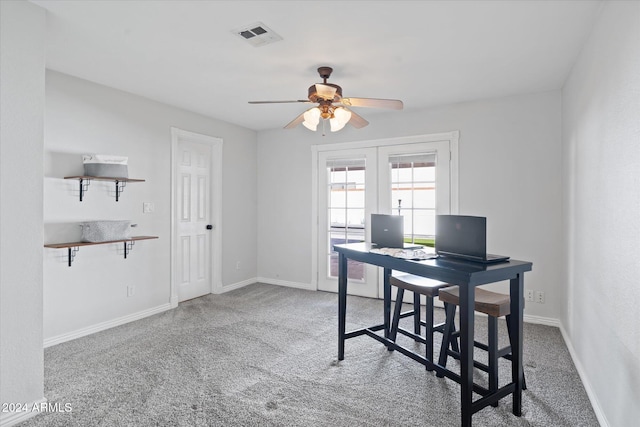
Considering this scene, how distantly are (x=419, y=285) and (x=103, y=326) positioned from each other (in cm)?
314

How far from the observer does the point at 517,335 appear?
212 cm

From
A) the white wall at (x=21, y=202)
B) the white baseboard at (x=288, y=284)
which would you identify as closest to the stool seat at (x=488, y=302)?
the white wall at (x=21, y=202)

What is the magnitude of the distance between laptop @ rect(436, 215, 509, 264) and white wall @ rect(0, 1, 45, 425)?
257 centimetres

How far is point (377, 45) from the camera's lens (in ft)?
8.68

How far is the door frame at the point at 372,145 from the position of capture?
164 inches

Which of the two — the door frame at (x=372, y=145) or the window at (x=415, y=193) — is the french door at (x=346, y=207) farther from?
the window at (x=415, y=193)

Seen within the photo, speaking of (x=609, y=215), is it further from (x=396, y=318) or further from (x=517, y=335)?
(x=396, y=318)

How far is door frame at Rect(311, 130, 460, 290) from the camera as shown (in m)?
4.17

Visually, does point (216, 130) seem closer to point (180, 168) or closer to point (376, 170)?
point (180, 168)

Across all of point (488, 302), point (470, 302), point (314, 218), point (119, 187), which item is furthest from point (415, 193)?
point (119, 187)

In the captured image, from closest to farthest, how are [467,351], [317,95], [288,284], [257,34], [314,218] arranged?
[467,351]
[257,34]
[317,95]
[314,218]
[288,284]

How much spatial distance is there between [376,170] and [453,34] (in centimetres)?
232

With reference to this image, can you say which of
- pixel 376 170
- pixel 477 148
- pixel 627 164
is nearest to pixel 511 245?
pixel 477 148

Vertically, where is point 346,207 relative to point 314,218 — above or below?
above
